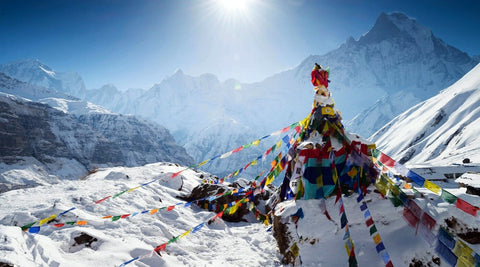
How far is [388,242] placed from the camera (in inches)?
252

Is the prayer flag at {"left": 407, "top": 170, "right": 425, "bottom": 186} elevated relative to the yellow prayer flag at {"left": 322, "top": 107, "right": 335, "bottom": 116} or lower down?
lower down

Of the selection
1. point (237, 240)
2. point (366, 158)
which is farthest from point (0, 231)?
point (366, 158)

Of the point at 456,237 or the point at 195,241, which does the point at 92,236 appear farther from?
the point at 456,237

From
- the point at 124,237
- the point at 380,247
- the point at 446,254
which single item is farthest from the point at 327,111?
the point at 124,237

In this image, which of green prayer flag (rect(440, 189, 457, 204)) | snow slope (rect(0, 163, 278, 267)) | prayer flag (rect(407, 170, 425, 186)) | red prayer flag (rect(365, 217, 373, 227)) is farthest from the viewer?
red prayer flag (rect(365, 217, 373, 227))

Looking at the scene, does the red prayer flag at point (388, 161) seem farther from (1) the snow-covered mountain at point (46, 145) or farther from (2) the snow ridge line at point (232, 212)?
(1) the snow-covered mountain at point (46, 145)

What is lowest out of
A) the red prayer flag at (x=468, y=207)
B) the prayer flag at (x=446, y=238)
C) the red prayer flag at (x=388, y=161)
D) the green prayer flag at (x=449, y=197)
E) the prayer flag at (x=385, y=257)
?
the prayer flag at (x=385, y=257)

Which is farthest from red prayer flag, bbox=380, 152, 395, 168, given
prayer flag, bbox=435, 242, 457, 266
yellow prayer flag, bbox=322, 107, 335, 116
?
yellow prayer flag, bbox=322, 107, 335, 116

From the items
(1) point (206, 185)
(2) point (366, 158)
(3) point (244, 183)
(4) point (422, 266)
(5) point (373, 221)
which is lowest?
(3) point (244, 183)

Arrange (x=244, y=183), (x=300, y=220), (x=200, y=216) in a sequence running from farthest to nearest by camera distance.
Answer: (x=244, y=183)
(x=200, y=216)
(x=300, y=220)

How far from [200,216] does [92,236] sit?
6172 millimetres

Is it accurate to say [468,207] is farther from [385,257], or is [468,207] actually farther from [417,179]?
[385,257]

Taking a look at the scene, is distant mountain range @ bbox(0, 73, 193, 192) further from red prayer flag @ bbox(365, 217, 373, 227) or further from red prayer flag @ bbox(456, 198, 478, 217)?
red prayer flag @ bbox(456, 198, 478, 217)

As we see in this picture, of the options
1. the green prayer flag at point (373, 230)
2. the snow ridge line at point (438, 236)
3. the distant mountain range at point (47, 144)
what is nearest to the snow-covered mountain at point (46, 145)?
the distant mountain range at point (47, 144)
